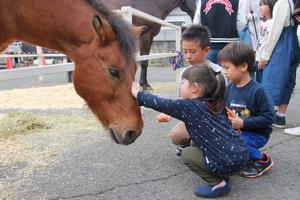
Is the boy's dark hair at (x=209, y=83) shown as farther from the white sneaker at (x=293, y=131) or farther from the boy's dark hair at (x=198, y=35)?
the white sneaker at (x=293, y=131)

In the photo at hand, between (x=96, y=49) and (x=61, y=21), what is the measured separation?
0.25 metres

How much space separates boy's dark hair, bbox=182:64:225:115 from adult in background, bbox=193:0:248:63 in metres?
1.91

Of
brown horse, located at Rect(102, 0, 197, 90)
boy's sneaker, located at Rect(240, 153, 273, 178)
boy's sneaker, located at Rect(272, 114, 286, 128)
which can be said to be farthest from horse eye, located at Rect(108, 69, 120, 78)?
brown horse, located at Rect(102, 0, 197, 90)

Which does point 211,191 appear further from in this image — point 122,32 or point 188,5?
point 188,5

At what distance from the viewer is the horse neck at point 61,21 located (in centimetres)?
215

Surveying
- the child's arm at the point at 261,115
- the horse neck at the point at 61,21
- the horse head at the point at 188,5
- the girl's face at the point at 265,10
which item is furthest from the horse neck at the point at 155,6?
the horse neck at the point at 61,21

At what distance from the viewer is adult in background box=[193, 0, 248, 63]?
414 cm

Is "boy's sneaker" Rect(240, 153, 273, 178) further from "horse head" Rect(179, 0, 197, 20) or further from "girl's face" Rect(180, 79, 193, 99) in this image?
"horse head" Rect(179, 0, 197, 20)

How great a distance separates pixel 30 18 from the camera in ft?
7.17

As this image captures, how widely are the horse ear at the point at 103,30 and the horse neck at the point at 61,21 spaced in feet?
0.23

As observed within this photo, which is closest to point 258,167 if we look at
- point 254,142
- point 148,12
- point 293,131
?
point 254,142

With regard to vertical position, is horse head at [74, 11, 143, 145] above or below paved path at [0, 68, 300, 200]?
above

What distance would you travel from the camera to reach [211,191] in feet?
7.71

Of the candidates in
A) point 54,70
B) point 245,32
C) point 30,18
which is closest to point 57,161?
point 54,70
